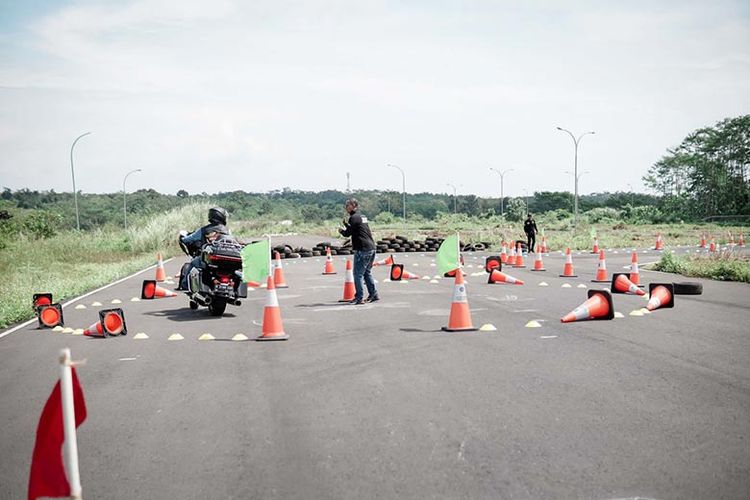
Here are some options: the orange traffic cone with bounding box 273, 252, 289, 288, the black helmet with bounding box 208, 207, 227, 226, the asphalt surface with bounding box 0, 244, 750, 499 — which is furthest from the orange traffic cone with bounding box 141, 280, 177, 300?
the asphalt surface with bounding box 0, 244, 750, 499

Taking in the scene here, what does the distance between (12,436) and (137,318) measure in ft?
25.0

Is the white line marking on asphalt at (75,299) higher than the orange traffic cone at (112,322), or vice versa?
the orange traffic cone at (112,322)

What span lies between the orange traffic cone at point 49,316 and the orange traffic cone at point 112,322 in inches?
63.9

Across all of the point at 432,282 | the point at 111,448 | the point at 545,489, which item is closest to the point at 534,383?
the point at 545,489

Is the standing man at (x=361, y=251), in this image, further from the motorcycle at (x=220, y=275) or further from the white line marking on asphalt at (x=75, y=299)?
the white line marking on asphalt at (x=75, y=299)

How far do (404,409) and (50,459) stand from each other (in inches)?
143

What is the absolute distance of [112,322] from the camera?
1143cm

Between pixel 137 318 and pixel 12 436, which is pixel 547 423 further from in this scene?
pixel 137 318

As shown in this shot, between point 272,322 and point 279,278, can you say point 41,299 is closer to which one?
point 272,322

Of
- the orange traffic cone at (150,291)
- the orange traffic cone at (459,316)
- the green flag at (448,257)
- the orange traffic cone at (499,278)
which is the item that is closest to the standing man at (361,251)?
the green flag at (448,257)

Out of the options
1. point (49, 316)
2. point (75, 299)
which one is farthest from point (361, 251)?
point (75, 299)

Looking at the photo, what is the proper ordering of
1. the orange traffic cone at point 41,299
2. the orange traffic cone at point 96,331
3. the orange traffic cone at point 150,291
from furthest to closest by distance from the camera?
the orange traffic cone at point 150,291 → the orange traffic cone at point 41,299 → the orange traffic cone at point 96,331

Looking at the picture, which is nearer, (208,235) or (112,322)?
(112,322)

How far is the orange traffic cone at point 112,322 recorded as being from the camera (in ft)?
36.9
